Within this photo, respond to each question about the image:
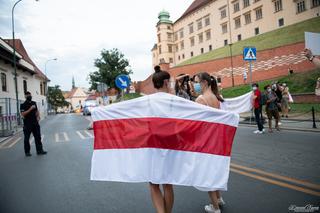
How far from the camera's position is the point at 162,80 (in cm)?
342

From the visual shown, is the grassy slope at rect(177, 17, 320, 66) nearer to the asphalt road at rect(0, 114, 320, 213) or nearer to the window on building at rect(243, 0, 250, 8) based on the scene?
the window on building at rect(243, 0, 250, 8)

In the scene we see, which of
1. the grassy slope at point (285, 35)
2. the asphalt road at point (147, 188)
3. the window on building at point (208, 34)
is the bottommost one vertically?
the asphalt road at point (147, 188)

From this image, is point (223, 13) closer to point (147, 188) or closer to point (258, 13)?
point (258, 13)

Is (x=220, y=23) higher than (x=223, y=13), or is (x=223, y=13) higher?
(x=223, y=13)

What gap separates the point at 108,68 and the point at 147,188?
219 ft

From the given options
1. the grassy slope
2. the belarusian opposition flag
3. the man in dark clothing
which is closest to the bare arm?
the man in dark clothing

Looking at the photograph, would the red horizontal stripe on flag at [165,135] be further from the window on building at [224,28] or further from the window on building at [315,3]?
the window on building at [224,28]

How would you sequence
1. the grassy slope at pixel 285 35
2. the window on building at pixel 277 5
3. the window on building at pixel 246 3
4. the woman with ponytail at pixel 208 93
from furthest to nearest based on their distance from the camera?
the window on building at pixel 246 3, the window on building at pixel 277 5, the grassy slope at pixel 285 35, the woman with ponytail at pixel 208 93

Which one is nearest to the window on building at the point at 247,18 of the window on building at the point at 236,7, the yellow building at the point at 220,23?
the yellow building at the point at 220,23

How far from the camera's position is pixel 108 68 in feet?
230

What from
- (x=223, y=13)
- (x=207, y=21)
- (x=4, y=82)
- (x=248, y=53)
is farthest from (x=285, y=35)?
(x=4, y=82)

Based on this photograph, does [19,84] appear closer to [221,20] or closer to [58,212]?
[58,212]

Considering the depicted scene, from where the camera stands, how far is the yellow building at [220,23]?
52.0m

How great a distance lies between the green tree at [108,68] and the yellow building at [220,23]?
1064 centimetres
